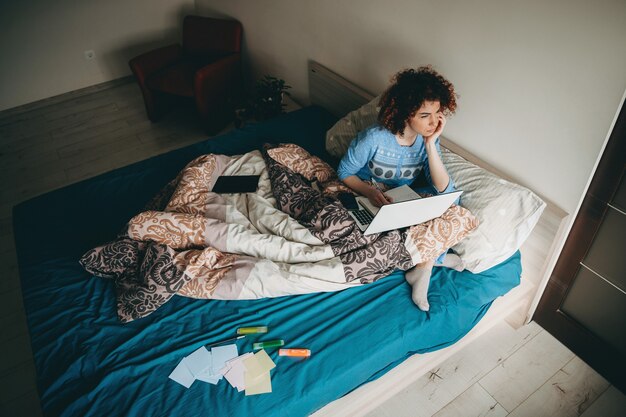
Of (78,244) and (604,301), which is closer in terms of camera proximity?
(604,301)

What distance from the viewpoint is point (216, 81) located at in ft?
10.5

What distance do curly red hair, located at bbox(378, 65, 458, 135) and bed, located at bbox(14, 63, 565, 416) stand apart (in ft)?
1.23

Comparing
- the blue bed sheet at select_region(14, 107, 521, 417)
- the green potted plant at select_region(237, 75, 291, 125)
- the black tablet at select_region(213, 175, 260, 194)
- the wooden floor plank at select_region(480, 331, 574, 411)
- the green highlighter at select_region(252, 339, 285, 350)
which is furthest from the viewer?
the green potted plant at select_region(237, 75, 291, 125)

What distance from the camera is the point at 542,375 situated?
179 cm

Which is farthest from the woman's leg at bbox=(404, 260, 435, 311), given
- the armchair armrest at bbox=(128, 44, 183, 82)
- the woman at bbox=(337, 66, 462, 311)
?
the armchair armrest at bbox=(128, 44, 183, 82)

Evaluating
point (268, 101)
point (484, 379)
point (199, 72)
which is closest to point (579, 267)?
point (484, 379)

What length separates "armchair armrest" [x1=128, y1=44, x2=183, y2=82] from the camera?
3244mm

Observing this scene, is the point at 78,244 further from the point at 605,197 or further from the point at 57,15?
the point at 57,15

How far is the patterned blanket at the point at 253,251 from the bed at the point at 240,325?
0.08 meters

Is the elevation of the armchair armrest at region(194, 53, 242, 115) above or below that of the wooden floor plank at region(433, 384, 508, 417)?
above

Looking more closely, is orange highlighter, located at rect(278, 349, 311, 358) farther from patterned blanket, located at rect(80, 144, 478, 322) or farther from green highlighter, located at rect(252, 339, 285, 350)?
patterned blanket, located at rect(80, 144, 478, 322)

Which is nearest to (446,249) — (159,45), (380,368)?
(380,368)

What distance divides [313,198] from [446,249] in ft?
1.86

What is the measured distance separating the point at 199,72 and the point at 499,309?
249cm
